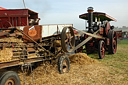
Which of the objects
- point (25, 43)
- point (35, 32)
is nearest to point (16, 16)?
point (35, 32)

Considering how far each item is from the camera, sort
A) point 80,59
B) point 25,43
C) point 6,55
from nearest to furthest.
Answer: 1. point 6,55
2. point 25,43
3. point 80,59

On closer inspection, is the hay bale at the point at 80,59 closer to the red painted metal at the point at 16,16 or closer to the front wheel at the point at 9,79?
the red painted metal at the point at 16,16

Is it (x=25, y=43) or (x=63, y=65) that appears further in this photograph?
(x=63, y=65)

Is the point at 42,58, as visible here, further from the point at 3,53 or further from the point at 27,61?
the point at 3,53

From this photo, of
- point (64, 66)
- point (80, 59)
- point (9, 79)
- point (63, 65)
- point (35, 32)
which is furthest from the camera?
point (80, 59)

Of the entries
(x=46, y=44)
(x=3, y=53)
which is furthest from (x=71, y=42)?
(x=3, y=53)

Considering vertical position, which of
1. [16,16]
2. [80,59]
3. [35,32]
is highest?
[16,16]

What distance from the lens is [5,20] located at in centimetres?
541

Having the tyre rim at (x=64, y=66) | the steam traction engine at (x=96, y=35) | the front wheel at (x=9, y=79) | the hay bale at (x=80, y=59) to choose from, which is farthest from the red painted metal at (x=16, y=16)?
the steam traction engine at (x=96, y=35)

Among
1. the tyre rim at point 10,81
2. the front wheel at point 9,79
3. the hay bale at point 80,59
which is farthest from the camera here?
the hay bale at point 80,59

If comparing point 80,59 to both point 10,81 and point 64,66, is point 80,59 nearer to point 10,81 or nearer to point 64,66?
point 64,66

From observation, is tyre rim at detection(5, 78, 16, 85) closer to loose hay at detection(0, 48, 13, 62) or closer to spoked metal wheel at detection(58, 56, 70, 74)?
loose hay at detection(0, 48, 13, 62)

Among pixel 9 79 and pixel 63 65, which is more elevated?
pixel 9 79

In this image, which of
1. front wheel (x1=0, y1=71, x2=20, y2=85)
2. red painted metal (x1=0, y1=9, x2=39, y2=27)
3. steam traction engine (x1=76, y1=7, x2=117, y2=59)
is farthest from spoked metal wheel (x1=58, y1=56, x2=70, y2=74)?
steam traction engine (x1=76, y1=7, x2=117, y2=59)
